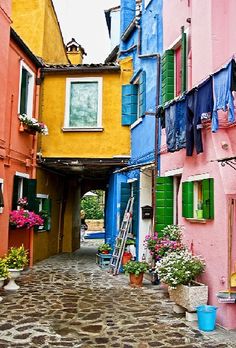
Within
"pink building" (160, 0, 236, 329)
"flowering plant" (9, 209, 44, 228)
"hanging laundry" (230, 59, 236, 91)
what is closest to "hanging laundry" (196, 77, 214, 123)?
"pink building" (160, 0, 236, 329)

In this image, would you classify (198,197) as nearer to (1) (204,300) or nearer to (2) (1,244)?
(1) (204,300)

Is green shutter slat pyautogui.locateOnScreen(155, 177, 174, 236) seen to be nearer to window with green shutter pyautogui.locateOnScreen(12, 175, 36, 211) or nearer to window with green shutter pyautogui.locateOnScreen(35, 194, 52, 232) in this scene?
window with green shutter pyautogui.locateOnScreen(12, 175, 36, 211)

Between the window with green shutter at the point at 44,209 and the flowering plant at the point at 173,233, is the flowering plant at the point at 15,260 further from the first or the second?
the window with green shutter at the point at 44,209

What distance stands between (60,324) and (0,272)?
2.57m

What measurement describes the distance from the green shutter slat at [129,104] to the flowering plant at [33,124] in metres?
2.68

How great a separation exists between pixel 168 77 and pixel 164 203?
10.2 ft

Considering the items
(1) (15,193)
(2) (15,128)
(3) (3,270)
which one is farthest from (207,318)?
(2) (15,128)

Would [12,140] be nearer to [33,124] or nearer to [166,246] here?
[33,124]

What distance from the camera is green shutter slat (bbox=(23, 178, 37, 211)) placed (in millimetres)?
12016

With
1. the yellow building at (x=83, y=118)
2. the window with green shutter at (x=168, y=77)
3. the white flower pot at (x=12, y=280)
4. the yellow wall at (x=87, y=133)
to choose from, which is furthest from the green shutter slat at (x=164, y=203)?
the yellow wall at (x=87, y=133)

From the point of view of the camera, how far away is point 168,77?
30.8ft

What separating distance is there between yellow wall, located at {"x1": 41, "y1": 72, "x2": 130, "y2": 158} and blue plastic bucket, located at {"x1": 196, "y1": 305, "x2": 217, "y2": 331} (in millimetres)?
7615

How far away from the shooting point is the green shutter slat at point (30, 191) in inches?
A: 473

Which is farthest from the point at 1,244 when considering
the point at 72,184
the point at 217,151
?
the point at 72,184
